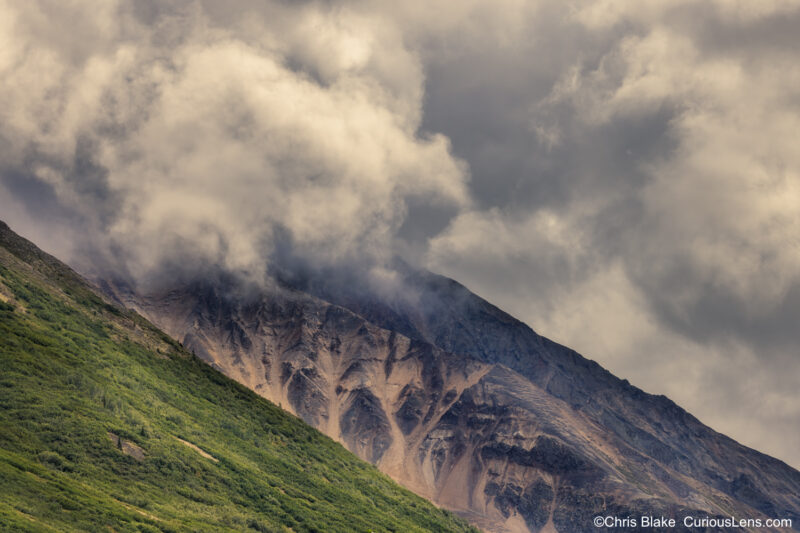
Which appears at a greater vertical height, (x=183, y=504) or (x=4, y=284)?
(x=4, y=284)

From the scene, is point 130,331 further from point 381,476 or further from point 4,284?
point 381,476

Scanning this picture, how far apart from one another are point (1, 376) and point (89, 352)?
25064 millimetres

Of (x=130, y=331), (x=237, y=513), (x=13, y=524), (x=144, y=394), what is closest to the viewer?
(x=13, y=524)

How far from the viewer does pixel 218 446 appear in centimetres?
8881

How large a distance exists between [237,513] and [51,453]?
19.0 m

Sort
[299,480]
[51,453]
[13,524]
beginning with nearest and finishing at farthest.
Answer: [13,524], [51,453], [299,480]

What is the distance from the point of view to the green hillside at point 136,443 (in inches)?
2063

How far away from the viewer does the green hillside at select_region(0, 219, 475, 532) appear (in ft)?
172

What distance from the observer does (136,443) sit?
6762 centimetres

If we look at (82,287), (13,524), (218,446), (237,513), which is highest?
(82,287)

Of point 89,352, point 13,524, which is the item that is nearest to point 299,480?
point 89,352

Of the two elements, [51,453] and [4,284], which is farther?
[4,284]

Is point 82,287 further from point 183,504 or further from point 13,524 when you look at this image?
point 13,524

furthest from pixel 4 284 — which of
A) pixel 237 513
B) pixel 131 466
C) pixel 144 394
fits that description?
pixel 237 513
